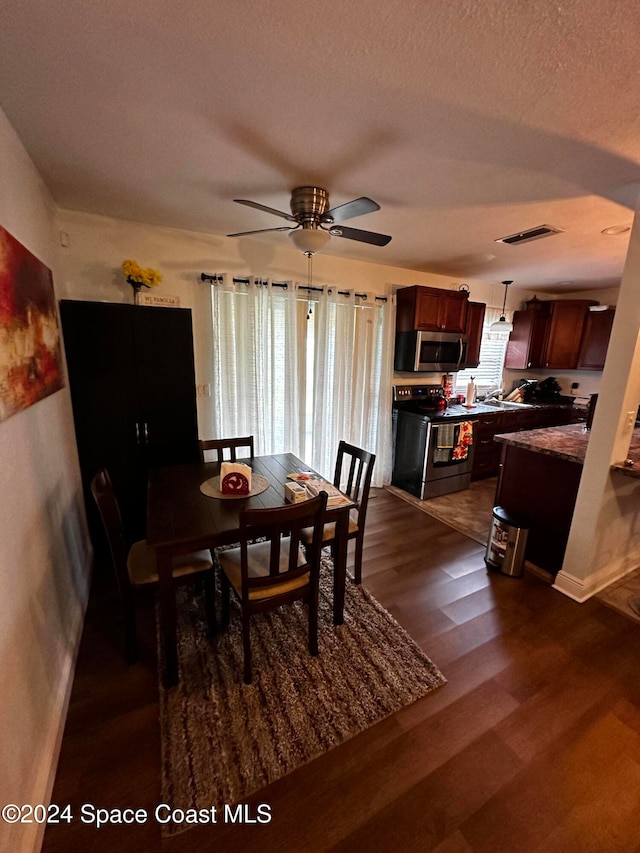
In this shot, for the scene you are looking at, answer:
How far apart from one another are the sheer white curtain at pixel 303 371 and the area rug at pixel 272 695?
1.69 metres

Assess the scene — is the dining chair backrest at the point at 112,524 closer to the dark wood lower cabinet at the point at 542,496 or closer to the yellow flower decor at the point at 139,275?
the yellow flower decor at the point at 139,275

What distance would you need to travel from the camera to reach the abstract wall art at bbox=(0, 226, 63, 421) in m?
1.22

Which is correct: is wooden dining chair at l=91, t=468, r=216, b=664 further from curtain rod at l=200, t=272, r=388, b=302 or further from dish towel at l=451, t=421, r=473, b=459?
dish towel at l=451, t=421, r=473, b=459

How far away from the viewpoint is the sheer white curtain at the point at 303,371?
10.1 feet

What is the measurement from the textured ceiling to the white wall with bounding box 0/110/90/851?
1.11 ft

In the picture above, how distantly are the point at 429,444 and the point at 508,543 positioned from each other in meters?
1.37

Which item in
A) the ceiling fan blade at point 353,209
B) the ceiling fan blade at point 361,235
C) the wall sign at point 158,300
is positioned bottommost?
the wall sign at point 158,300

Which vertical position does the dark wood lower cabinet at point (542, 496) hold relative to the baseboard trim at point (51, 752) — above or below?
above

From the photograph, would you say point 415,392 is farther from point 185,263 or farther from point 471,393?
point 185,263

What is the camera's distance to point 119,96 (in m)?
1.31

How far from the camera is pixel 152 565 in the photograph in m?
1.79


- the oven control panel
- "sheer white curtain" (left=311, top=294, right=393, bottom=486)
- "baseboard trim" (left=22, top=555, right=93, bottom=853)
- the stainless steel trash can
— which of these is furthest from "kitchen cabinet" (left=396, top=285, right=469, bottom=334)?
"baseboard trim" (left=22, top=555, right=93, bottom=853)

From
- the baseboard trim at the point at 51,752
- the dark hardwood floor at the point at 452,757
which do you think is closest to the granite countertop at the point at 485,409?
the dark hardwood floor at the point at 452,757

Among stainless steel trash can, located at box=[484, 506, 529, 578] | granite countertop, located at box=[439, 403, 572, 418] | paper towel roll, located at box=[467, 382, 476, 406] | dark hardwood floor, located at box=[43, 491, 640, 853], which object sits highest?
paper towel roll, located at box=[467, 382, 476, 406]
